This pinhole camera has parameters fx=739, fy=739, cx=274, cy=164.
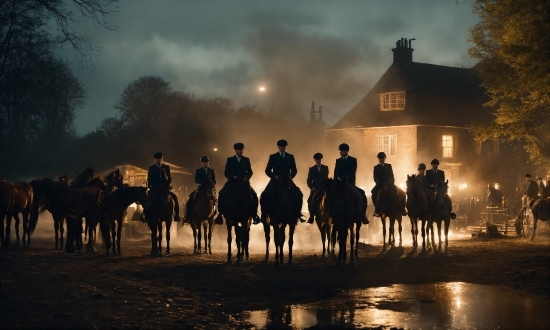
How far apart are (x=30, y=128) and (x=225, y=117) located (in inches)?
845

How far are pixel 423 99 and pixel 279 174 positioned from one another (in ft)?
135

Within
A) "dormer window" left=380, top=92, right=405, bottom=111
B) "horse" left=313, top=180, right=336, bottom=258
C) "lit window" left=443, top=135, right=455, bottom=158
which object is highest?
"dormer window" left=380, top=92, right=405, bottom=111

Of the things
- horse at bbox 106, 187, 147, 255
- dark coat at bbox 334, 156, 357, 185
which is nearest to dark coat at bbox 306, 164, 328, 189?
dark coat at bbox 334, 156, 357, 185

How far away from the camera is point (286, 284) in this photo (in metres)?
15.3

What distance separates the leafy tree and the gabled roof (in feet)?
47.8

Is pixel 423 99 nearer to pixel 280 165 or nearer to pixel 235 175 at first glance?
pixel 280 165

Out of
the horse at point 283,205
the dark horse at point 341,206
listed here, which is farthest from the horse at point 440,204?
the horse at point 283,205

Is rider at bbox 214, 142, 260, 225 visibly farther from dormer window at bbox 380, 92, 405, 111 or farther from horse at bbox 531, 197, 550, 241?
dormer window at bbox 380, 92, 405, 111

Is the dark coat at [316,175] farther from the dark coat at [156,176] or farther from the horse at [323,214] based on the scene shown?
the dark coat at [156,176]

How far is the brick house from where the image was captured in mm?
55656

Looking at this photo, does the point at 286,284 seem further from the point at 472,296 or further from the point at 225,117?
the point at 225,117

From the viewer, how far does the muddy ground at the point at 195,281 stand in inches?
448

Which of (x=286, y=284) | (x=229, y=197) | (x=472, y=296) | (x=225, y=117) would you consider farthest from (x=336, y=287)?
(x=225, y=117)

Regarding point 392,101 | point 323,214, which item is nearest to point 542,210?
point 323,214
